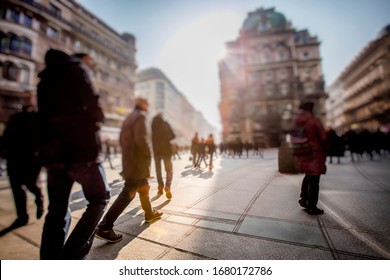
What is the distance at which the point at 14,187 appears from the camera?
259cm

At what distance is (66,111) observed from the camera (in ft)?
4.58

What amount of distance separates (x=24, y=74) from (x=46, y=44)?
13.5 feet

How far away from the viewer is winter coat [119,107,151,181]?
6.23 feet

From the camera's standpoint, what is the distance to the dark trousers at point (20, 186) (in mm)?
2499

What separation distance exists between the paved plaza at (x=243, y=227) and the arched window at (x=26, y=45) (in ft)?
65.7

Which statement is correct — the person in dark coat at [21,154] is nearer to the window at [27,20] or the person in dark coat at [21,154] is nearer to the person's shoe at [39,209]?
the person's shoe at [39,209]

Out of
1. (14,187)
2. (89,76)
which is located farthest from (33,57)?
(89,76)

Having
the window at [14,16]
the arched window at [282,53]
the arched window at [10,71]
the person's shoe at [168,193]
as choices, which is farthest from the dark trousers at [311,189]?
the arched window at [282,53]

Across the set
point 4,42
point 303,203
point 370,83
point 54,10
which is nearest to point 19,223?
point 303,203

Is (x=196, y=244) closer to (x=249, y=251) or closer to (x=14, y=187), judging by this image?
(x=249, y=251)

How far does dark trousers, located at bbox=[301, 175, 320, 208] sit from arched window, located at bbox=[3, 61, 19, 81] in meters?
21.1

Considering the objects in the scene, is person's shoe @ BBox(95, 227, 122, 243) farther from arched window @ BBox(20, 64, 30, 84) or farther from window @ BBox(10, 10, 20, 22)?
window @ BBox(10, 10, 20, 22)

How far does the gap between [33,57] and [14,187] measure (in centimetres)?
1973
